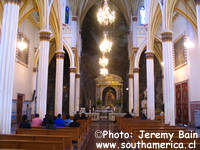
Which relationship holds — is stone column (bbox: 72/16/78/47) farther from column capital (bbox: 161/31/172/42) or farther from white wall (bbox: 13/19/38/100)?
column capital (bbox: 161/31/172/42)

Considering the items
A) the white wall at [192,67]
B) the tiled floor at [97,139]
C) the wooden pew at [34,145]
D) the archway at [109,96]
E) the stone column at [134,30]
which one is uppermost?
the stone column at [134,30]

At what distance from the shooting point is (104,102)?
28.6 metres

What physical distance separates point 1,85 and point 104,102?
2162cm

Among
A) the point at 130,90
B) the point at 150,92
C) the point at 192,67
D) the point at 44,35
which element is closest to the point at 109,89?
the point at 130,90

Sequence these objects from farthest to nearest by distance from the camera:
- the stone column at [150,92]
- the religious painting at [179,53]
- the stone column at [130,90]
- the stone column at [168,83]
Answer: the stone column at [130,90] < the religious painting at [179,53] < the stone column at [150,92] < the stone column at [168,83]

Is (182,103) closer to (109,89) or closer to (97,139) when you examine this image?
(97,139)

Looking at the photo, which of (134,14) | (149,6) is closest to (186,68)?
(149,6)

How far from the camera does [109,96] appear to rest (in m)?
28.8

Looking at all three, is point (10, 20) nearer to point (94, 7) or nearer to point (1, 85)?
point (1, 85)

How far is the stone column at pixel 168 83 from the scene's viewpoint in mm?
11734

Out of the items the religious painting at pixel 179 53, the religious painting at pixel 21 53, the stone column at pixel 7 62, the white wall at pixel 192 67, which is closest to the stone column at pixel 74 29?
the religious painting at pixel 21 53

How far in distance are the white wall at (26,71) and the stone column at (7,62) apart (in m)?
10.0

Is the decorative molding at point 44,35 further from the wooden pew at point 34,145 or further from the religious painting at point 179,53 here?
the religious painting at point 179,53

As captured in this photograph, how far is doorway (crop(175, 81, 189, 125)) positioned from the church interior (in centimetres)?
9
